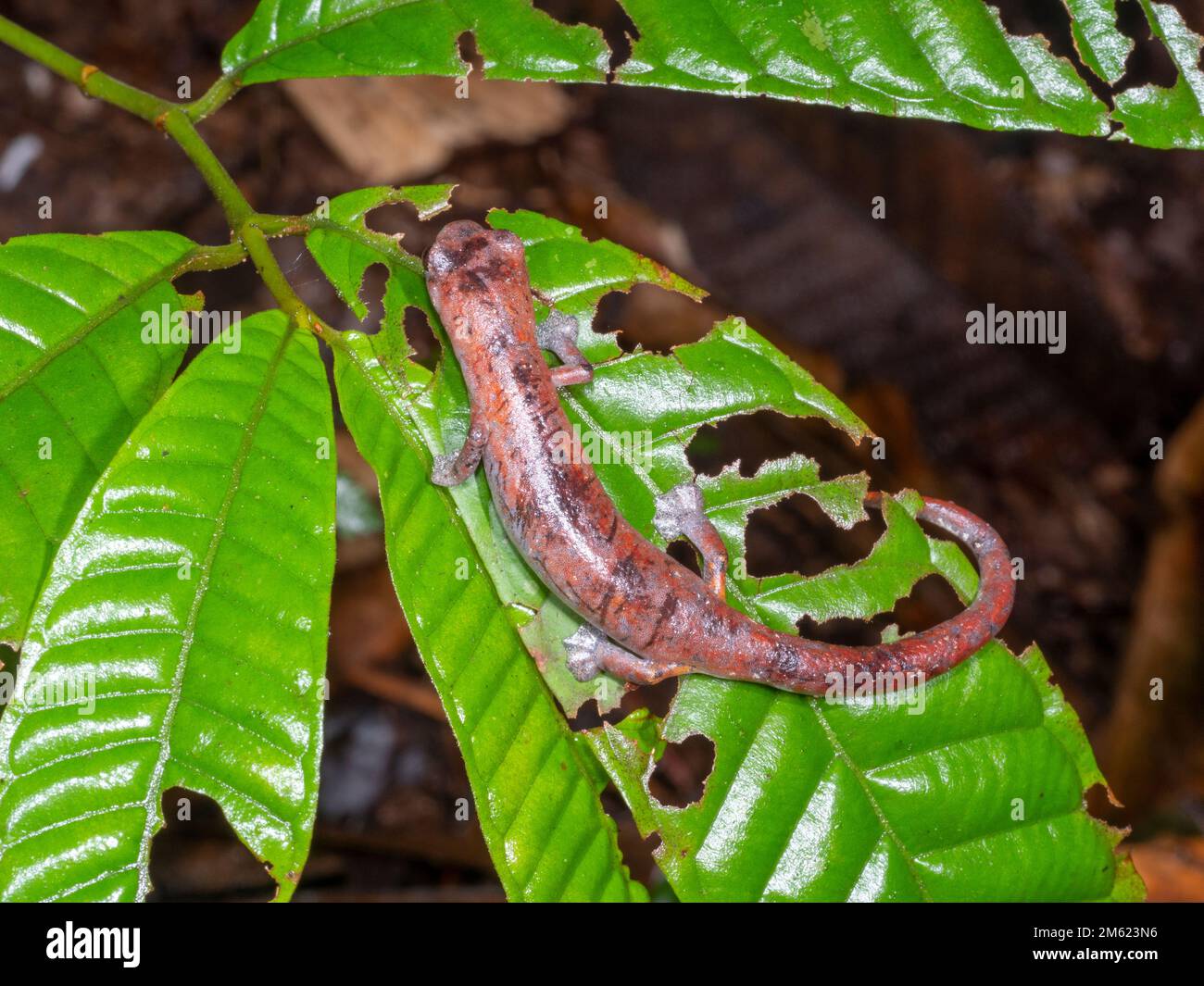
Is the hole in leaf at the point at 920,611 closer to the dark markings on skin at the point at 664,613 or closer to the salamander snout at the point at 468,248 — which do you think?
the dark markings on skin at the point at 664,613

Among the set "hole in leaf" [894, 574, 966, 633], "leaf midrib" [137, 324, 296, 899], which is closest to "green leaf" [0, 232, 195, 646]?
"leaf midrib" [137, 324, 296, 899]

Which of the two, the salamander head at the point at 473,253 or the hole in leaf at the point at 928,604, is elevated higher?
the salamander head at the point at 473,253

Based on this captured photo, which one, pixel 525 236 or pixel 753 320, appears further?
pixel 753 320

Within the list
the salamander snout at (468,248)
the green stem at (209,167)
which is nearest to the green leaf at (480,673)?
the green stem at (209,167)

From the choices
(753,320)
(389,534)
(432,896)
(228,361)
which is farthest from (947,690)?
(753,320)

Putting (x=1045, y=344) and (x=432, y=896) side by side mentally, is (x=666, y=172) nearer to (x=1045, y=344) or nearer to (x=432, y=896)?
(x=1045, y=344)

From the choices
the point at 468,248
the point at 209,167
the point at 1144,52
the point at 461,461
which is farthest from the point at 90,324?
the point at 1144,52

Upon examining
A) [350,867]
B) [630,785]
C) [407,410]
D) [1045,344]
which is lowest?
[350,867]

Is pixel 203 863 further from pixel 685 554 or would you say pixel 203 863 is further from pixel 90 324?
pixel 90 324
